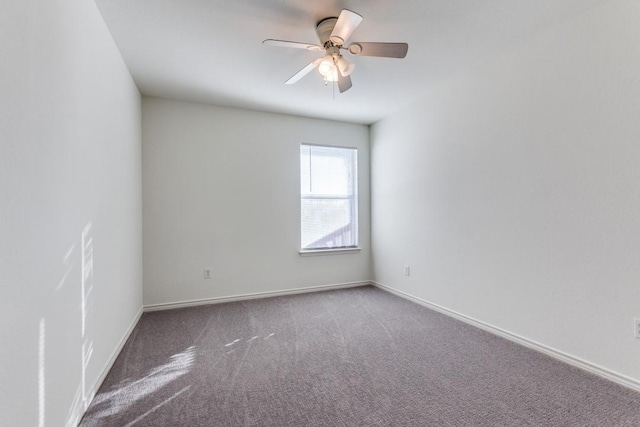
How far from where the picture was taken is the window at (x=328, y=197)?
4328mm

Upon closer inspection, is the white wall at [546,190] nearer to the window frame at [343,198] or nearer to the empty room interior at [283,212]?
the empty room interior at [283,212]

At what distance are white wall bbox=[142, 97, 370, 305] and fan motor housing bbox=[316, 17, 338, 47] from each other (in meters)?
2.01

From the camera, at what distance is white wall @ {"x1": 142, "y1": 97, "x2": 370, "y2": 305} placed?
141 inches

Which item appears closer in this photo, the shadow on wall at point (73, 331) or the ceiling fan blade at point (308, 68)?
the shadow on wall at point (73, 331)

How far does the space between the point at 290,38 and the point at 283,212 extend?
7.41ft

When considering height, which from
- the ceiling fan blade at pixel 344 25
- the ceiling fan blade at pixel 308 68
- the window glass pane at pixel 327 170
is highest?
the ceiling fan blade at pixel 344 25

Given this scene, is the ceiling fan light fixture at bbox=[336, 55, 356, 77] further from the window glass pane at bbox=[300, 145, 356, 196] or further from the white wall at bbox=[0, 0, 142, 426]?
the window glass pane at bbox=[300, 145, 356, 196]

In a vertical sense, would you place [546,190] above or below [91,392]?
Answer: above

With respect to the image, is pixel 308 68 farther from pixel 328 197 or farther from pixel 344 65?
pixel 328 197

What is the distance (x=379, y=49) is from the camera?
2061mm

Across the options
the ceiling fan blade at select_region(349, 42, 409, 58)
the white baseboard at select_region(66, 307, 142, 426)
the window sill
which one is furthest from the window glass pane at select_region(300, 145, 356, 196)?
the white baseboard at select_region(66, 307, 142, 426)

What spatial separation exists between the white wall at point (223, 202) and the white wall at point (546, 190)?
1.71 m

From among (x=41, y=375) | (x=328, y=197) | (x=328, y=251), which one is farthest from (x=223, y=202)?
(x=41, y=375)

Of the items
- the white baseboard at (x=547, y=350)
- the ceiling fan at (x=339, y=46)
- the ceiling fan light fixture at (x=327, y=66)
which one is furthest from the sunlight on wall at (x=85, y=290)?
the white baseboard at (x=547, y=350)
